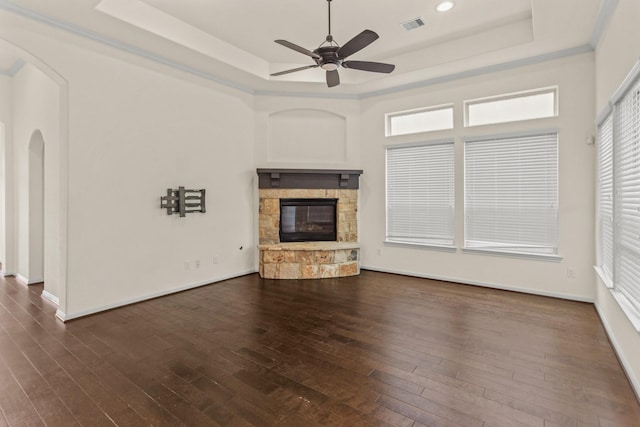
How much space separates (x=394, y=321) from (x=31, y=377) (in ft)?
10.2

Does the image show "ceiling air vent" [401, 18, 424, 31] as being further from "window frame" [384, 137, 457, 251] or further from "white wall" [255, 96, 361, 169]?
"white wall" [255, 96, 361, 169]

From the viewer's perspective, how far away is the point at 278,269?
5402 millimetres

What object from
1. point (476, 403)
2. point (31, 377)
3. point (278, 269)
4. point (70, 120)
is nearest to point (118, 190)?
point (70, 120)

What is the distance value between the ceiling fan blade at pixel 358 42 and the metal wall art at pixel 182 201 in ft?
9.17

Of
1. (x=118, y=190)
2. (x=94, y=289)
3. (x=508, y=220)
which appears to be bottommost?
(x=94, y=289)

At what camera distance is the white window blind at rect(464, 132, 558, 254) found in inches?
171

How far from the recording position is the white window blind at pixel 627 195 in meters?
2.33

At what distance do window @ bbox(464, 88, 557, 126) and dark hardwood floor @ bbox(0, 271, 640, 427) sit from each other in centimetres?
245

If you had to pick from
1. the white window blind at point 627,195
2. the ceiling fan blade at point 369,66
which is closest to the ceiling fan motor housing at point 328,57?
the ceiling fan blade at point 369,66

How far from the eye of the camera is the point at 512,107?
183 inches

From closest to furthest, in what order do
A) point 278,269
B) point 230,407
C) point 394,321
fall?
point 230,407 → point 394,321 → point 278,269

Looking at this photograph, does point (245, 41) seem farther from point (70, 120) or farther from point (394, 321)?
point (394, 321)

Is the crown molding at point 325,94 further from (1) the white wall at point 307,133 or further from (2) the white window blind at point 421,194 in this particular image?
(2) the white window blind at point 421,194

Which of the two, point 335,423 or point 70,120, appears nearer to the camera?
point 335,423
